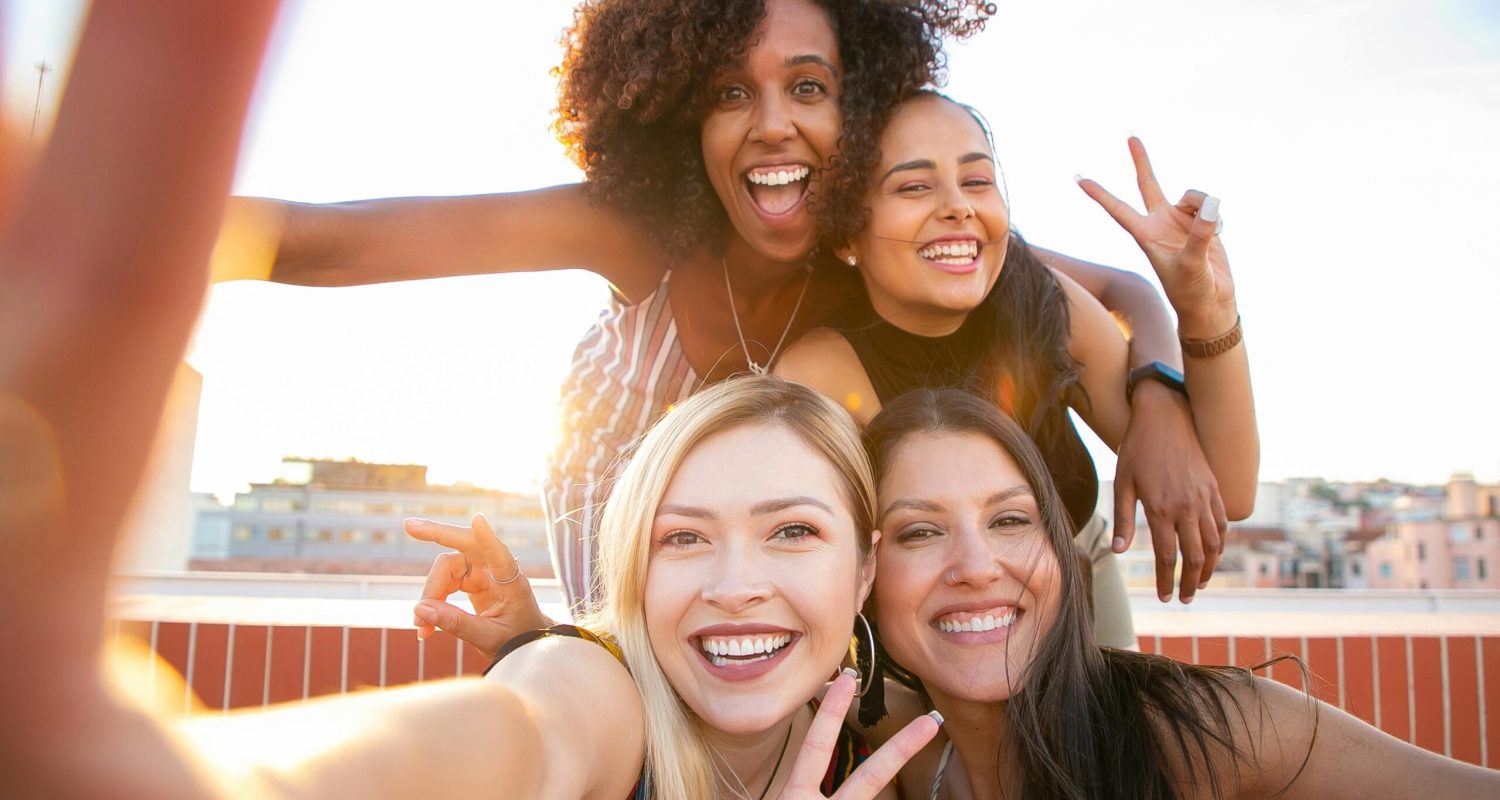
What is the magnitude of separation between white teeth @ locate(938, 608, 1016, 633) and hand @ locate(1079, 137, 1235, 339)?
0.98 metres

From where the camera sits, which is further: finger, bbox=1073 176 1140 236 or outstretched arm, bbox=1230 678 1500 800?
finger, bbox=1073 176 1140 236

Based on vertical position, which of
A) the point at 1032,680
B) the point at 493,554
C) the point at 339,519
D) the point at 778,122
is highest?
the point at 778,122

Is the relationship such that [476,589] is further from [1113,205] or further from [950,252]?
[1113,205]

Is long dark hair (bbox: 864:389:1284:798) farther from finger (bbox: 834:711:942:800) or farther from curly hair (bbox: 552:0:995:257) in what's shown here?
curly hair (bbox: 552:0:995:257)

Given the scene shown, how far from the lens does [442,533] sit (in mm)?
2328

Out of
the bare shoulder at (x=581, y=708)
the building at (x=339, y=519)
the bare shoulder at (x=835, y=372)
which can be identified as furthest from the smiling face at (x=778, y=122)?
the building at (x=339, y=519)

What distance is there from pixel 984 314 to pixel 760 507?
120 cm

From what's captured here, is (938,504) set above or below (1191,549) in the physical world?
above

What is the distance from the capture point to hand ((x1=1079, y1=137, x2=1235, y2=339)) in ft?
8.67

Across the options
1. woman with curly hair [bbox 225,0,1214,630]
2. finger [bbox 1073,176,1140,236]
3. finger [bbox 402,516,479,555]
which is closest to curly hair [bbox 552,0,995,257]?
woman with curly hair [bbox 225,0,1214,630]

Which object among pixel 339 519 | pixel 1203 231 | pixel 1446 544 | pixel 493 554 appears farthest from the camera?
pixel 339 519

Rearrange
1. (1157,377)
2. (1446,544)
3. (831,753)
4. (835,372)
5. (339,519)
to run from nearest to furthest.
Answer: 1. (831,753)
2. (835,372)
3. (1157,377)
4. (1446,544)
5. (339,519)

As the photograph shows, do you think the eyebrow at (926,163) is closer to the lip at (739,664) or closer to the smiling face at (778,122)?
the smiling face at (778,122)

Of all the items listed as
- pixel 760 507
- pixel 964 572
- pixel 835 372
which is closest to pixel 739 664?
pixel 760 507
